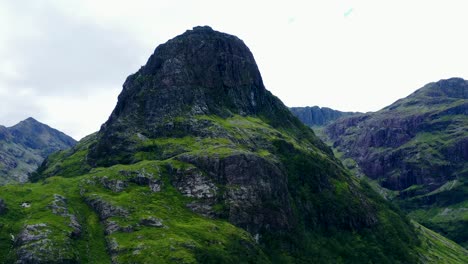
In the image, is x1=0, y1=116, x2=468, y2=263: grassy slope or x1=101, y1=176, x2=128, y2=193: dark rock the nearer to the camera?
x1=0, y1=116, x2=468, y2=263: grassy slope

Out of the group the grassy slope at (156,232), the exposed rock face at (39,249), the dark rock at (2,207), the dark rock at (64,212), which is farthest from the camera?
the dark rock at (2,207)

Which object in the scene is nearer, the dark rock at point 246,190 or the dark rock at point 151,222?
the dark rock at point 151,222

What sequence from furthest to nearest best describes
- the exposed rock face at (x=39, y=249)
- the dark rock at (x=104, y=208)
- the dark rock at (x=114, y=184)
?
the dark rock at (x=114, y=184) → the dark rock at (x=104, y=208) → the exposed rock face at (x=39, y=249)

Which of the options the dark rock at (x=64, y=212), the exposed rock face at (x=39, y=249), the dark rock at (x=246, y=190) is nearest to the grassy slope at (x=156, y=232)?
the dark rock at (x=64, y=212)

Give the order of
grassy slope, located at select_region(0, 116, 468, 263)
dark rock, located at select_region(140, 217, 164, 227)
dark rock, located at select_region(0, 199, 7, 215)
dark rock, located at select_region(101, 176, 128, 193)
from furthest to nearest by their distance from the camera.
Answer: dark rock, located at select_region(101, 176, 128, 193)
dark rock, located at select_region(140, 217, 164, 227)
dark rock, located at select_region(0, 199, 7, 215)
grassy slope, located at select_region(0, 116, 468, 263)

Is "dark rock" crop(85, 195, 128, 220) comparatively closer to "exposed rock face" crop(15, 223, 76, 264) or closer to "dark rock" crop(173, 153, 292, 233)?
"exposed rock face" crop(15, 223, 76, 264)

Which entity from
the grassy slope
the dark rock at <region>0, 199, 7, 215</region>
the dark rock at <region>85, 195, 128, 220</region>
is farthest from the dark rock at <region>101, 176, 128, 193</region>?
the dark rock at <region>0, 199, 7, 215</region>

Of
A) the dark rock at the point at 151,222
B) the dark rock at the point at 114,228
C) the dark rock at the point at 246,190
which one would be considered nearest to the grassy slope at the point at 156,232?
the dark rock at the point at 114,228

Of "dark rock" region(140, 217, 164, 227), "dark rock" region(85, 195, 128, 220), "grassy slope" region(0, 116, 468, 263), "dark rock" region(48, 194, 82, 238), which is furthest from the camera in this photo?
"dark rock" region(85, 195, 128, 220)

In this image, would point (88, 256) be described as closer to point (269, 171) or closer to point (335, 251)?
point (269, 171)

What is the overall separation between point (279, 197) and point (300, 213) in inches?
813

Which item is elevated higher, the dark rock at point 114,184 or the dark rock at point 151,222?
the dark rock at point 114,184

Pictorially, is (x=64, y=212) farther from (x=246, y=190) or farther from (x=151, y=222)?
(x=246, y=190)

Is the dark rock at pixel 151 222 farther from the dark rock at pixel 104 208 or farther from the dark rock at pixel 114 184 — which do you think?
the dark rock at pixel 114 184
